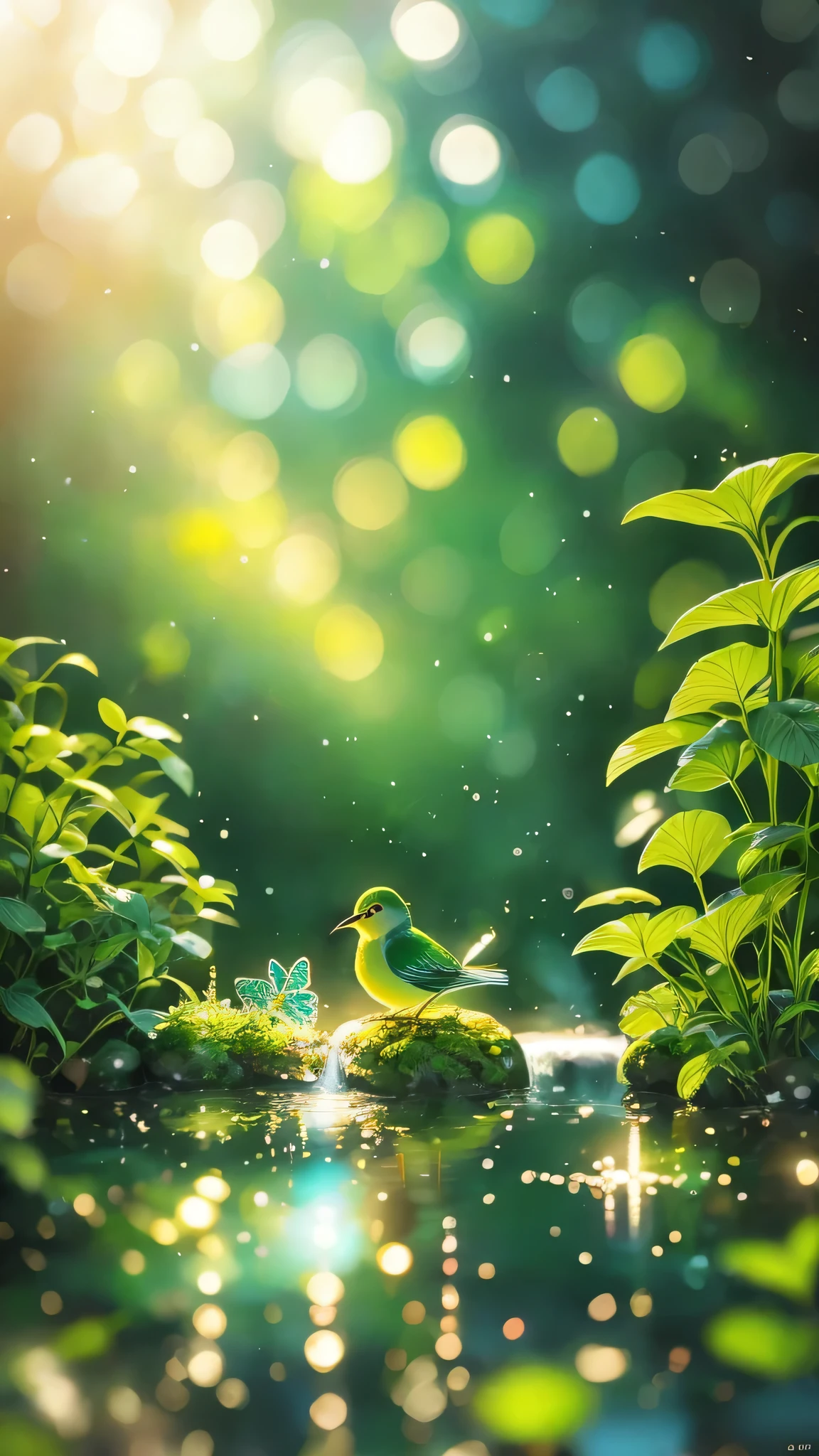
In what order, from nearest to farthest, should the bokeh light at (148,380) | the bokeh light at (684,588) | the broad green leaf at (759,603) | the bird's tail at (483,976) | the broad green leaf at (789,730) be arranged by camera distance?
1. the broad green leaf at (789,730)
2. the broad green leaf at (759,603)
3. the bird's tail at (483,976)
4. the bokeh light at (684,588)
5. the bokeh light at (148,380)

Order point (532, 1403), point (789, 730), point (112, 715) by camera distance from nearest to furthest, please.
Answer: point (532, 1403), point (789, 730), point (112, 715)

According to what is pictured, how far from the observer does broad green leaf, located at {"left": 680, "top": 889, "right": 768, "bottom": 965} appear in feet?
5.09

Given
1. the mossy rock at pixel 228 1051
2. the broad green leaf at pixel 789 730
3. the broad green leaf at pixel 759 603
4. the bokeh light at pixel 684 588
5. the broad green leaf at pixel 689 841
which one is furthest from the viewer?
the bokeh light at pixel 684 588

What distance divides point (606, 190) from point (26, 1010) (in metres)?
2.17

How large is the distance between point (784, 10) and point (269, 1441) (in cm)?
289

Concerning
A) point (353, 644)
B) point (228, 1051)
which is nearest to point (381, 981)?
point (228, 1051)

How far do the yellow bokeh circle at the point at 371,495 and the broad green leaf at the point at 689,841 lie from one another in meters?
1.11

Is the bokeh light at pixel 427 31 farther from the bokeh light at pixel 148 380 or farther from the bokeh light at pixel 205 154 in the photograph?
the bokeh light at pixel 148 380

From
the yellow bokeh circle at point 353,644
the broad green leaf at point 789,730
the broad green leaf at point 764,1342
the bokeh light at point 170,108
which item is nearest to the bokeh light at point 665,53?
the bokeh light at point 170,108

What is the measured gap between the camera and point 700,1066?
1.61 m

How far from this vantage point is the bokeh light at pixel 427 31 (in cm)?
241

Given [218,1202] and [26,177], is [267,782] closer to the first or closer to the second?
[218,1202]

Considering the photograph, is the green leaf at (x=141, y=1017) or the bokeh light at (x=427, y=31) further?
the bokeh light at (x=427, y=31)

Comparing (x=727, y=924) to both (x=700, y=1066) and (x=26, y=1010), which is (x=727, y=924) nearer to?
(x=700, y=1066)
